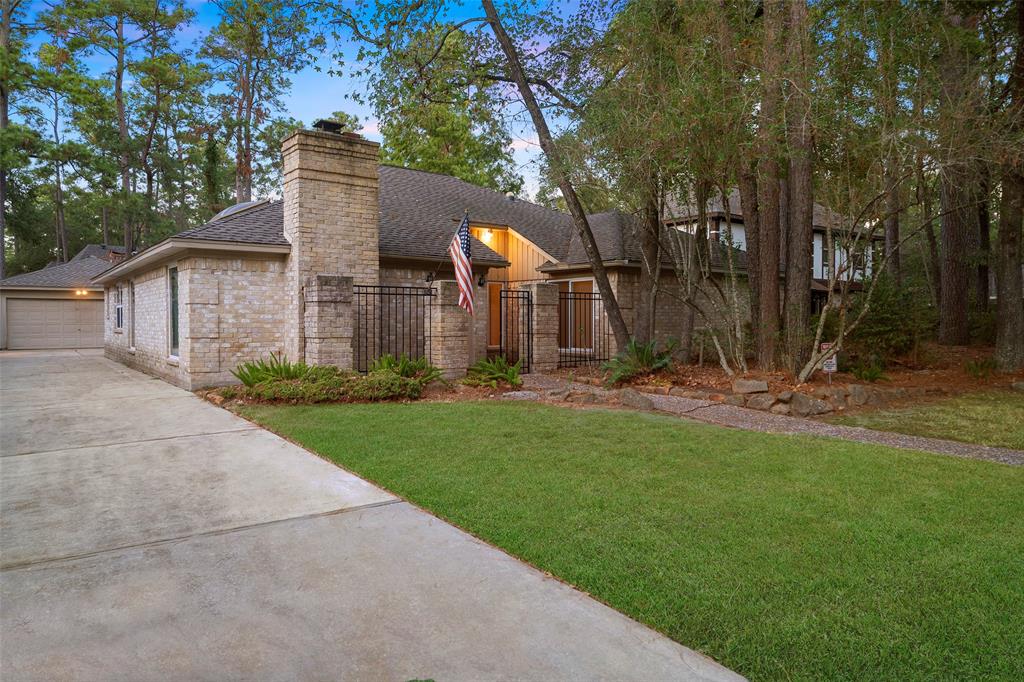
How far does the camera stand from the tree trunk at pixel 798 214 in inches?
348

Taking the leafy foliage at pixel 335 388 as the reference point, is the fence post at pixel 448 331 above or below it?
above

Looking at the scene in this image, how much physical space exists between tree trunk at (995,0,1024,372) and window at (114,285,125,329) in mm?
21868

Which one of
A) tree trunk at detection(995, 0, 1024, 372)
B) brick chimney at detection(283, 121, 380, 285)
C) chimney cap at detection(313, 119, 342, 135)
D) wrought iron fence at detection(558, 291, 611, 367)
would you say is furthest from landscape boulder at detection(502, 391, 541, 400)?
tree trunk at detection(995, 0, 1024, 372)

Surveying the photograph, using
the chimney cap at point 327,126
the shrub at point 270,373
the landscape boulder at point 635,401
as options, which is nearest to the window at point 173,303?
the shrub at point 270,373

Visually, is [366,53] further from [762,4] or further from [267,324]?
[762,4]

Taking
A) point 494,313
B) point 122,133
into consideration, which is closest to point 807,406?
point 494,313

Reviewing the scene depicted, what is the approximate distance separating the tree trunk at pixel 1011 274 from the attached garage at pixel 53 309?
28.4m

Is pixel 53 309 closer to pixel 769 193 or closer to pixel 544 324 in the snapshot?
pixel 544 324

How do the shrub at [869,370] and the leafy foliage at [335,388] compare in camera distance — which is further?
the shrub at [869,370]

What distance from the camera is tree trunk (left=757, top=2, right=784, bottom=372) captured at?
29.1ft

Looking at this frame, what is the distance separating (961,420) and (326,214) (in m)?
10.5

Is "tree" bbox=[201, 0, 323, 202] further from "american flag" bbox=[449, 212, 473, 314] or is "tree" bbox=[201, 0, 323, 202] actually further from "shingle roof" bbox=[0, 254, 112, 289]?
"american flag" bbox=[449, 212, 473, 314]

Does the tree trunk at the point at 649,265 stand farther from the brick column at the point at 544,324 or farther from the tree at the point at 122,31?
the tree at the point at 122,31

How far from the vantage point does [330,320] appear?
1043cm
